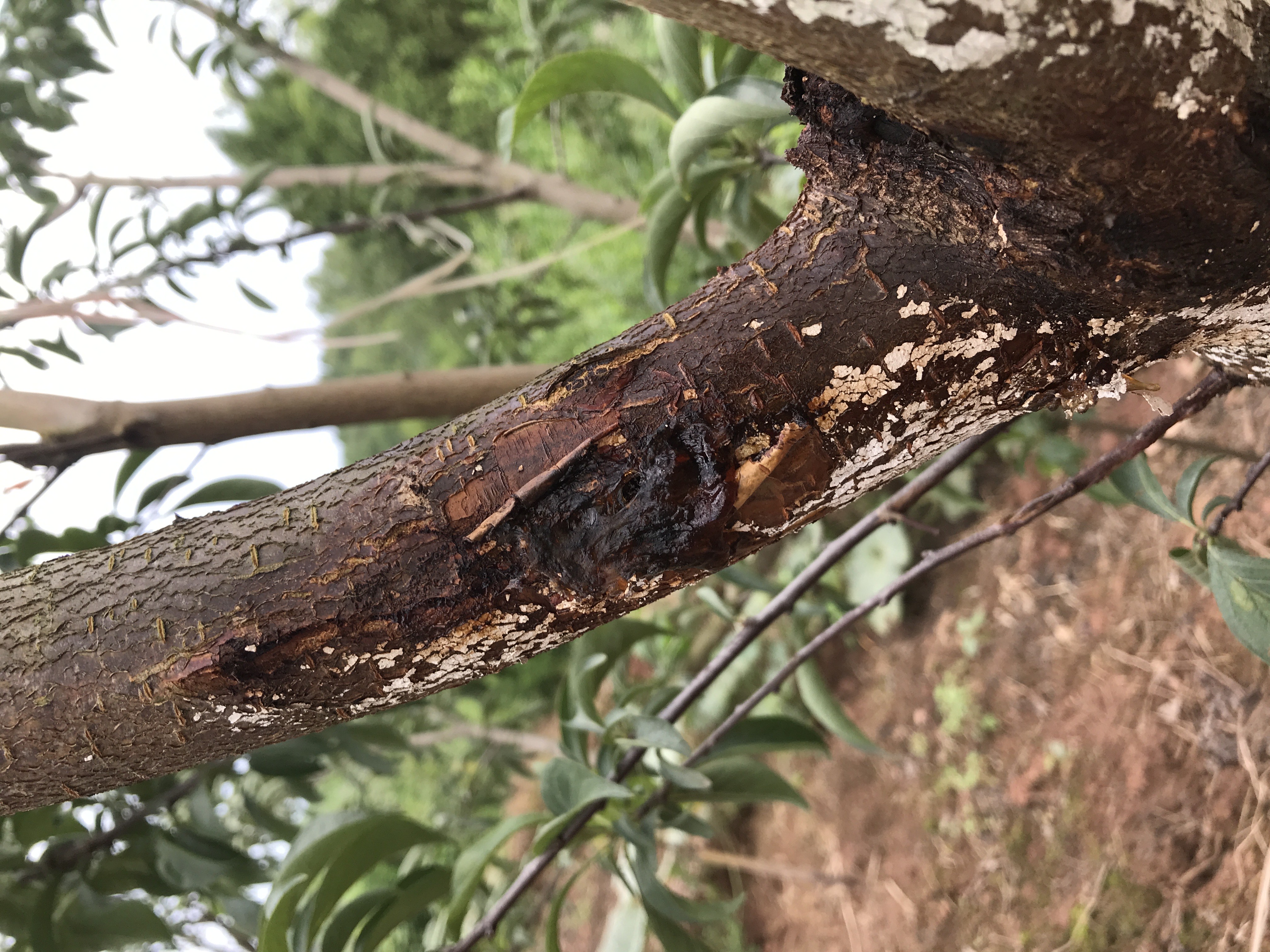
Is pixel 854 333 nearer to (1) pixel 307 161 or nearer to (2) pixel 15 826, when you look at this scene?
(2) pixel 15 826

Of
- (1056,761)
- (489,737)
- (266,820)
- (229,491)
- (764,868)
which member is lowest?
(1056,761)

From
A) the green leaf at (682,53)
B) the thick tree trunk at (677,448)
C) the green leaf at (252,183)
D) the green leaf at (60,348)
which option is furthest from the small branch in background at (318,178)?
the thick tree trunk at (677,448)

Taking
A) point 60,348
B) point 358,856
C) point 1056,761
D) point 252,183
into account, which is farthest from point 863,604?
point 252,183

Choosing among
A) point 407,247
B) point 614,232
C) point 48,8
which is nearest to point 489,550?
point 614,232

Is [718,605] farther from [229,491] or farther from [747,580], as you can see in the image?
[229,491]

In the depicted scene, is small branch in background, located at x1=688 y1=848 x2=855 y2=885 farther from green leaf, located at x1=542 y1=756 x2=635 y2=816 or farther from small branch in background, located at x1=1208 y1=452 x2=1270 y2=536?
small branch in background, located at x1=1208 y1=452 x2=1270 y2=536

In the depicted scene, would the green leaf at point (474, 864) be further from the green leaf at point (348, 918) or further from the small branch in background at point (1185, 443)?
the small branch in background at point (1185, 443)
